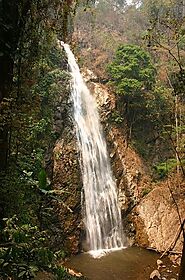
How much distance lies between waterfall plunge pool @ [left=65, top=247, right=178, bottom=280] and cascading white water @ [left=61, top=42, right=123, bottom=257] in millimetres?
623

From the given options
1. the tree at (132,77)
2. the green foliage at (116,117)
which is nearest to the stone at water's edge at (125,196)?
the green foliage at (116,117)

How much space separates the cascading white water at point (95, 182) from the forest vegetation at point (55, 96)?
1108mm

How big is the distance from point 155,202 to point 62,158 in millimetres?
4334

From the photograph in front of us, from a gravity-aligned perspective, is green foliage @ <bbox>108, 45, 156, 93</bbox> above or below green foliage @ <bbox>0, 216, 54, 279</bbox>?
above

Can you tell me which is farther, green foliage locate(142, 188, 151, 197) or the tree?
the tree

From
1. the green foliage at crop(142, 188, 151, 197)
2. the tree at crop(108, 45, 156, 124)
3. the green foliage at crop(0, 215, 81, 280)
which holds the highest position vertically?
the tree at crop(108, 45, 156, 124)

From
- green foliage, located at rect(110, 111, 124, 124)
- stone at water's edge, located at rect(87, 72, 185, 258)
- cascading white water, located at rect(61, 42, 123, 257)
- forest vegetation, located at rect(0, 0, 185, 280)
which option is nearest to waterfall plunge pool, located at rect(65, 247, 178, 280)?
cascading white water, located at rect(61, 42, 123, 257)

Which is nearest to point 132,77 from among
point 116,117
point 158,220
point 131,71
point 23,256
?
point 131,71

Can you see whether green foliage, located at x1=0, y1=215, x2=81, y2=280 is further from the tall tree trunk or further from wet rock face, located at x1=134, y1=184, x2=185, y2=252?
wet rock face, located at x1=134, y1=184, x2=185, y2=252

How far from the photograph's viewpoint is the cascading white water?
1281 cm

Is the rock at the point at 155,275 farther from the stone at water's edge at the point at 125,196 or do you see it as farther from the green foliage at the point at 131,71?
the green foliage at the point at 131,71

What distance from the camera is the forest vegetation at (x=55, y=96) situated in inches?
161

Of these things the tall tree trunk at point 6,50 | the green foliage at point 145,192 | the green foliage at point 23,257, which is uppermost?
the tall tree trunk at point 6,50

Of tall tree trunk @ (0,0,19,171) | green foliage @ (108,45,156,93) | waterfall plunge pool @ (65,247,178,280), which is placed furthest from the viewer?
green foliage @ (108,45,156,93)
